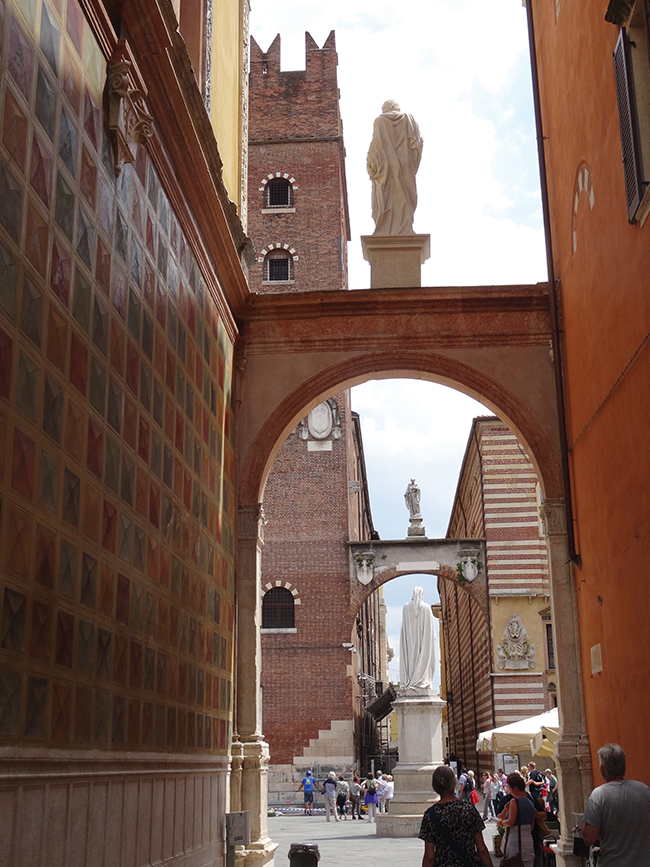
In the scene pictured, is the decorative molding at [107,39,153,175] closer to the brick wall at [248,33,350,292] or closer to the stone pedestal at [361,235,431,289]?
the stone pedestal at [361,235,431,289]

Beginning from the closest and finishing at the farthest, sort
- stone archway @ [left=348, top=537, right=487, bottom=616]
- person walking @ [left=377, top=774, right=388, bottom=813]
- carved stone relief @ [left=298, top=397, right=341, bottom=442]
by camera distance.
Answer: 1. person walking @ [left=377, top=774, right=388, bottom=813]
2. stone archway @ [left=348, top=537, right=487, bottom=616]
3. carved stone relief @ [left=298, top=397, right=341, bottom=442]

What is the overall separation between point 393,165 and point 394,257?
1329mm

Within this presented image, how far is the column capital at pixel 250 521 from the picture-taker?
1030 cm

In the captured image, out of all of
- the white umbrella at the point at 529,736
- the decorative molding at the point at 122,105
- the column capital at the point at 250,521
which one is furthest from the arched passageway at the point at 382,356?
the white umbrella at the point at 529,736

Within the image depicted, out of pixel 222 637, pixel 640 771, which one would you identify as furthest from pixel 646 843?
pixel 222 637

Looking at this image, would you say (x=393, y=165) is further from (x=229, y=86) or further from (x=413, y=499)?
(x=413, y=499)

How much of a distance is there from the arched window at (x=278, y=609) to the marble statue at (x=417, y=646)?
8.24 m

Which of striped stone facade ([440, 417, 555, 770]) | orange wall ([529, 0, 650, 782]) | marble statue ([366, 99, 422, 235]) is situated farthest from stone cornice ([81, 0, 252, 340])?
striped stone facade ([440, 417, 555, 770])

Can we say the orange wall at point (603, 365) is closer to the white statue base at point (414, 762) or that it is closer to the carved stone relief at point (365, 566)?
the white statue base at point (414, 762)

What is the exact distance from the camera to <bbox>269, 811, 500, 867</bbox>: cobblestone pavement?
11.9 meters

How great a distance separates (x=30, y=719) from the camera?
4.34 meters

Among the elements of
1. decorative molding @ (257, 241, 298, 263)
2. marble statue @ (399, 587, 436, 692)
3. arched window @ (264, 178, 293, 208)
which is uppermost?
arched window @ (264, 178, 293, 208)

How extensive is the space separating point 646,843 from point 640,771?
2.79m

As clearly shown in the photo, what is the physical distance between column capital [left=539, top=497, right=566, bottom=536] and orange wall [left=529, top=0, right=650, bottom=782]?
0.30 metres
